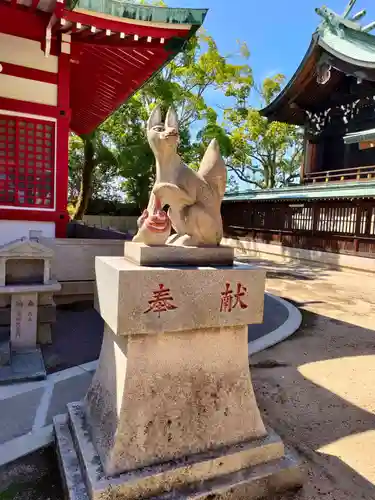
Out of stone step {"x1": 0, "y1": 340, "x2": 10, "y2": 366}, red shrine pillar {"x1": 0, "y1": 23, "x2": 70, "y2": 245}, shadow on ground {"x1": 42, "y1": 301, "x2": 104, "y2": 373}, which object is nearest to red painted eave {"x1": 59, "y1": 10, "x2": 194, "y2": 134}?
red shrine pillar {"x1": 0, "y1": 23, "x2": 70, "y2": 245}

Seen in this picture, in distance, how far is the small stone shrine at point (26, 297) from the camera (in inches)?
177

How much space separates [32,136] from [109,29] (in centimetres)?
225

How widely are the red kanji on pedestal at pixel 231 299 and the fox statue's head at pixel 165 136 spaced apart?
1024 millimetres

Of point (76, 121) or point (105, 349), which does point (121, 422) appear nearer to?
point (105, 349)

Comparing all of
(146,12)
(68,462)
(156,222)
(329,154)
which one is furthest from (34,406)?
(329,154)

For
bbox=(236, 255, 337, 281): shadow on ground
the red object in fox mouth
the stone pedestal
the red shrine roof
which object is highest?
the red shrine roof

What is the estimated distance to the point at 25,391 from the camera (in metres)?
3.60

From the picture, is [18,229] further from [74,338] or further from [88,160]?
[88,160]

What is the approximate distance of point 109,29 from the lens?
5.89 metres

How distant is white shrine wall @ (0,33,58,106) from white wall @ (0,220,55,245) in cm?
214

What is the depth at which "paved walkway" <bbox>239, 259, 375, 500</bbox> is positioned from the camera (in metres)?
2.48

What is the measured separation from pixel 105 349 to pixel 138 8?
5.82m

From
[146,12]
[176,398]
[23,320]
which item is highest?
[146,12]

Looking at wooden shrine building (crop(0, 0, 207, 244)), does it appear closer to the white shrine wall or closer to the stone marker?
the white shrine wall
